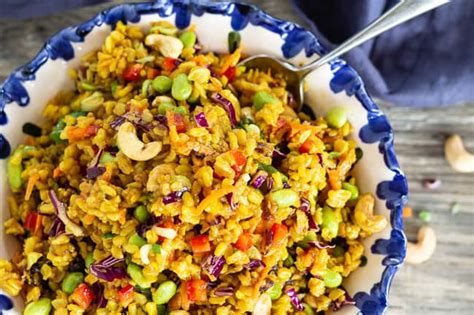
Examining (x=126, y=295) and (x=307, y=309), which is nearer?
(x=126, y=295)

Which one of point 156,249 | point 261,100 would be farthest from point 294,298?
point 261,100

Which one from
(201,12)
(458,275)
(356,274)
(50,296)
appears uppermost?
(201,12)

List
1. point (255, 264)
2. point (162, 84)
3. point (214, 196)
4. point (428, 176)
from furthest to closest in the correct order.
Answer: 1. point (428, 176)
2. point (162, 84)
3. point (255, 264)
4. point (214, 196)

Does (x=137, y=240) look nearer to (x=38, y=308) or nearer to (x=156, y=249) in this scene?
(x=156, y=249)

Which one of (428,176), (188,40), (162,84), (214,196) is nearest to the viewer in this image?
(214,196)

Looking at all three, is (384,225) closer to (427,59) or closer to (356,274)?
(356,274)

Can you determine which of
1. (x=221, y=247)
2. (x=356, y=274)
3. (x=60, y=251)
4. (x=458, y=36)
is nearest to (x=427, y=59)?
(x=458, y=36)

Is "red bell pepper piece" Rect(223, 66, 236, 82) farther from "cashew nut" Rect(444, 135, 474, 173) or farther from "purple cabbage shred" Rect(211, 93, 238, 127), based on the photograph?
"cashew nut" Rect(444, 135, 474, 173)

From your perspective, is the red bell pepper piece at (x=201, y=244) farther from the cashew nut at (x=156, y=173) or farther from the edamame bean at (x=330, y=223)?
the edamame bean at (x=330, y=223)
